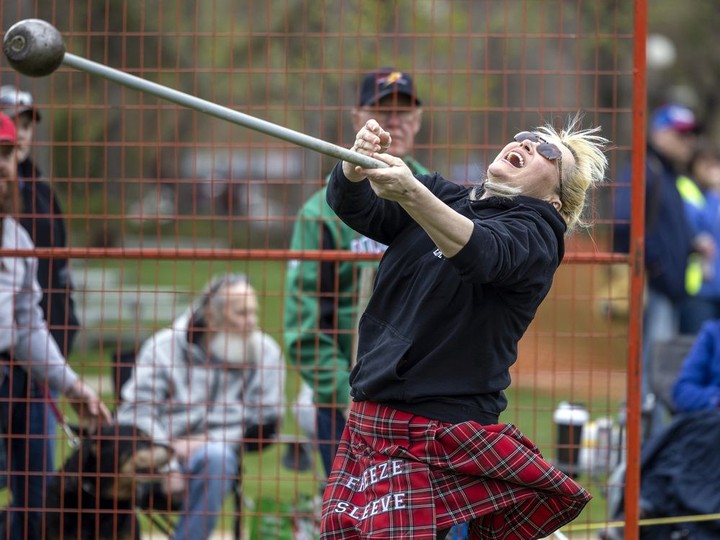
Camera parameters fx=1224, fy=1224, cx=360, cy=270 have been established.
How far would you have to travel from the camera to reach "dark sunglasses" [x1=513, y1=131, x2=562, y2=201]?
10.9 feet

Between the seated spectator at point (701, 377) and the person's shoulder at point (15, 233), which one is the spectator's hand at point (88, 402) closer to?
the person's shoulder at point (15, 233)

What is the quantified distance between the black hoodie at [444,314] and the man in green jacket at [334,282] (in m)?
1.51

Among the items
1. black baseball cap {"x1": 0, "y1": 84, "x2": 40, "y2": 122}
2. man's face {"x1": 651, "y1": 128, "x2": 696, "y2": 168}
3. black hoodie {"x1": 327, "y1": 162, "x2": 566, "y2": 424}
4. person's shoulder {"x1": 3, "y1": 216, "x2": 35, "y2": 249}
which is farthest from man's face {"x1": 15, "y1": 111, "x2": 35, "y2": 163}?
man's face {"x1": 651, "y1": 128, "x2": 696, "y2": 168}

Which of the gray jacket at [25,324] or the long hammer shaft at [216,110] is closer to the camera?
the long hammer shaft at [216,110]

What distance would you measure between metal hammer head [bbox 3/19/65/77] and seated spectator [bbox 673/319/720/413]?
418 cm

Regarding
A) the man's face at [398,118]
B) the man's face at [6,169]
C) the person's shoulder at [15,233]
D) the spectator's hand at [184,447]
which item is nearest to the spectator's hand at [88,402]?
the spectator's hand at [184,447]

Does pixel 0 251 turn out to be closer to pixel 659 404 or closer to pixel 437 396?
pixel 437 396

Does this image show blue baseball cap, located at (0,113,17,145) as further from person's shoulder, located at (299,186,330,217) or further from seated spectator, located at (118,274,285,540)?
person's shoulder, located at (299,186,330,217)

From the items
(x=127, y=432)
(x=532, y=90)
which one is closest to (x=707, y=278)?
(x=127, y=432)

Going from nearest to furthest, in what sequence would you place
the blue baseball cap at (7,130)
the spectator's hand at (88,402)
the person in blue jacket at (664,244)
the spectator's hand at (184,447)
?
the blue baseball cap at (7,130)
the spectator's hand at (88,402)
the spectator's hand at (184,447)
the person in blue jacket at (664,244)

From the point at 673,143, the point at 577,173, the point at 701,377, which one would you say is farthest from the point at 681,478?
the point at 673,143

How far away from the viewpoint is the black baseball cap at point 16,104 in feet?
16.0

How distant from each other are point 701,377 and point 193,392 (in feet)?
8.37

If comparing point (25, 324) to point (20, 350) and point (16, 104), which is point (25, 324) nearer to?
point (20, 350)
